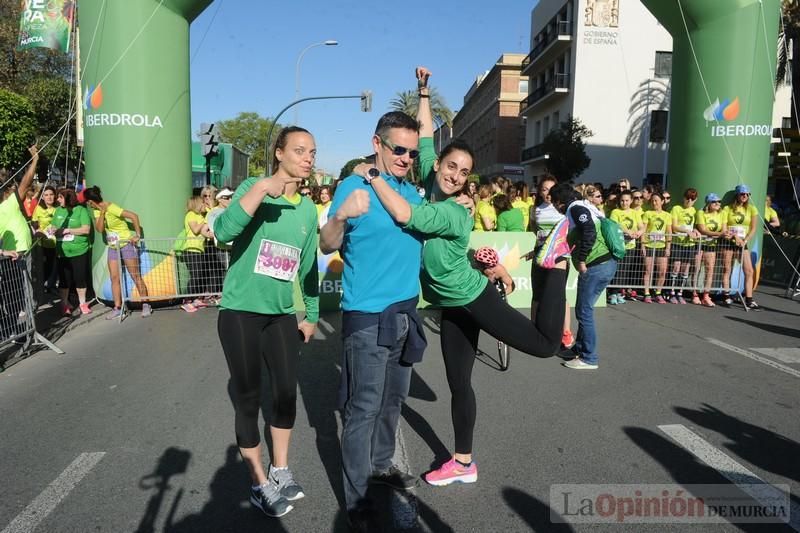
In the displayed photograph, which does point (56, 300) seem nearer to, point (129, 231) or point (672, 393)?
point (129, 231)

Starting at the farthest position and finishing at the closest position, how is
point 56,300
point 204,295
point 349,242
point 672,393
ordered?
point 56,300 → point 204,295 → point 672,393 → point 349,242

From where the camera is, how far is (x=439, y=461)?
3682 mm

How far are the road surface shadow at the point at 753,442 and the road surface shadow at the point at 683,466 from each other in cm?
10

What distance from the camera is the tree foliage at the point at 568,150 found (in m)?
35.0

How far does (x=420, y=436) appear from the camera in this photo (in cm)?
Answer: 409

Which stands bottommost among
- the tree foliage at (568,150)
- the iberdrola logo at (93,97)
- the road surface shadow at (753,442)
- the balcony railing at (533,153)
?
the road surface shadow at (753,442)

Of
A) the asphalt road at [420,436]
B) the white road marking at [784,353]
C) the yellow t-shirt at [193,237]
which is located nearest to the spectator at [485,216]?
the asphalt road at [420,436]

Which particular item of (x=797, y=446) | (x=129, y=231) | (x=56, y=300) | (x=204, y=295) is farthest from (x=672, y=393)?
(x=56, y=300)

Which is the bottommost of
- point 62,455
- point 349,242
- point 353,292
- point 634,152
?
point 62,455

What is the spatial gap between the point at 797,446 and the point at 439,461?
2460 millimetres

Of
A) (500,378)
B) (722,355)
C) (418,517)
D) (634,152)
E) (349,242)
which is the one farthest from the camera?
(634,152)

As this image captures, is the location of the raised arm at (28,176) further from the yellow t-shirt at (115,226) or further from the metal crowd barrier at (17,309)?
the yellow t-shirt at (115,226)

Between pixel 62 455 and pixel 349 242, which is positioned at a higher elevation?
pixel 349 242

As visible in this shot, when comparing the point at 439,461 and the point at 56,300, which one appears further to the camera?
the point at 56,300
